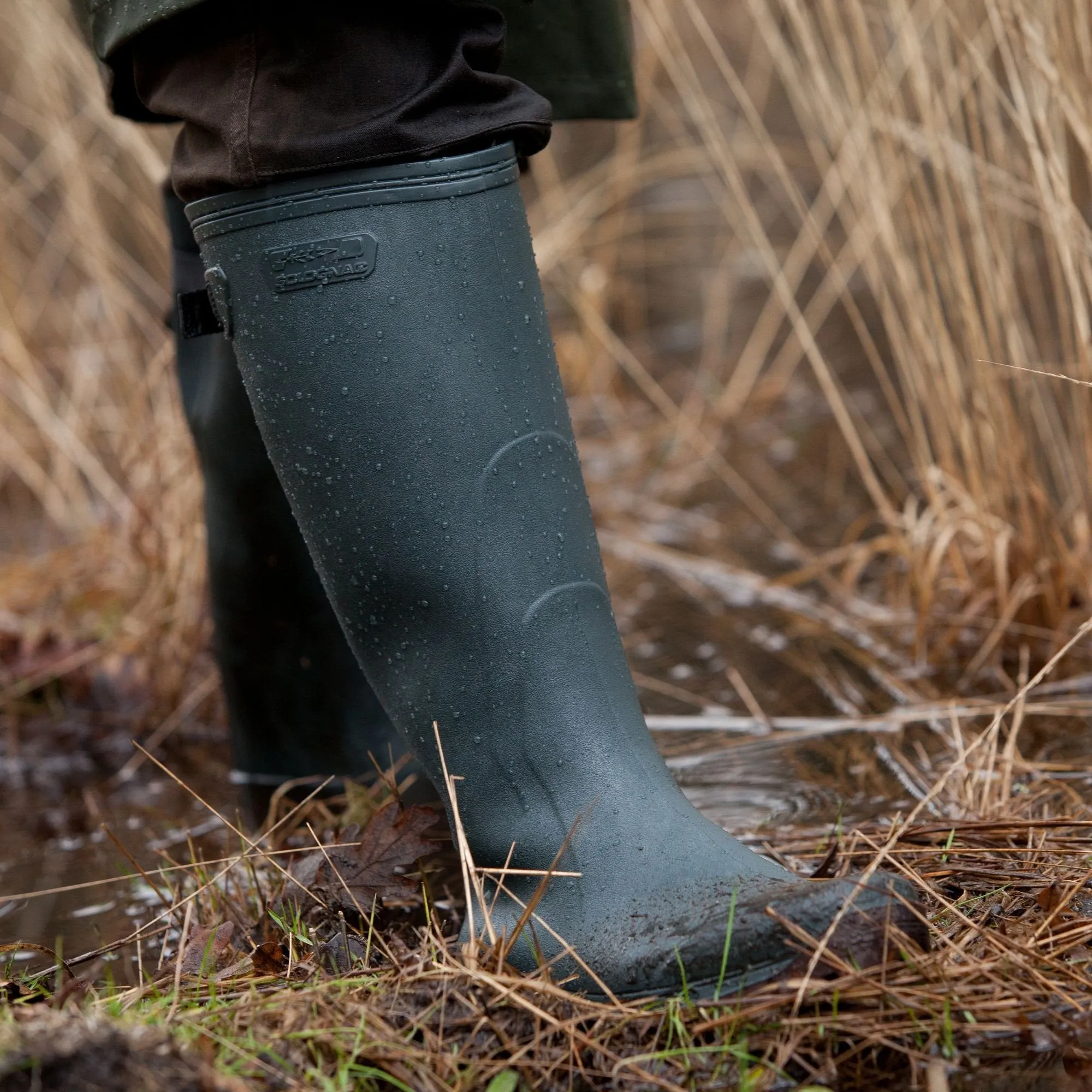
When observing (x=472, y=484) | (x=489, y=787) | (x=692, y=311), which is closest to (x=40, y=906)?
(x=489, y=787)

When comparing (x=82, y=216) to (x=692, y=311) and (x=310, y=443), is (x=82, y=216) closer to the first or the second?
(x=310, y=443)

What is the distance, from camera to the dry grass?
2.67ft

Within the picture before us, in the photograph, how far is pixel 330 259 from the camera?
0.91 meters

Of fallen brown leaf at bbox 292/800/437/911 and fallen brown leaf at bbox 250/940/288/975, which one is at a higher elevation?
fallen brown leaf at bbox 250/940/288/975

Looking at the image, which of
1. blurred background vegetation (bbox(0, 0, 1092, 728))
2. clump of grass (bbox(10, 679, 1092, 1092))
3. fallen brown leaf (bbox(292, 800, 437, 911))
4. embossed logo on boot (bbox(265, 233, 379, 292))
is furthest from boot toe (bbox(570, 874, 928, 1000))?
blurred background vegetation (bbox(0, 0, 1092, 728))

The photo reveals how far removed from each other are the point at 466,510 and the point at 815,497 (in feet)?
4.96

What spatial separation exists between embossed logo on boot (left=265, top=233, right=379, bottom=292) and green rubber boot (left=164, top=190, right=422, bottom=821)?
1.25ft

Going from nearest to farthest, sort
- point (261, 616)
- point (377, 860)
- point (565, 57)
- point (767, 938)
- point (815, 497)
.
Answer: point (767, 938) < point (377, 860) < point (565, 57) < point (261, 616) < point (815, 497)

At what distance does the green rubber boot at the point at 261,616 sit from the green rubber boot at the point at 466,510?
0.35 m

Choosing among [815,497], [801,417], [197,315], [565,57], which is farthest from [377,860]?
[801,417]

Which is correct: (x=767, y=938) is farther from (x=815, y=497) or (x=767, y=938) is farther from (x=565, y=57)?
(x=815, y=497)

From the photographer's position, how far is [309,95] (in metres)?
0.90

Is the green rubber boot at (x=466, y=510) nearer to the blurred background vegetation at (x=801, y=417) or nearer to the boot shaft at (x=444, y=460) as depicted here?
the boot shaft at (x=444, y=460)

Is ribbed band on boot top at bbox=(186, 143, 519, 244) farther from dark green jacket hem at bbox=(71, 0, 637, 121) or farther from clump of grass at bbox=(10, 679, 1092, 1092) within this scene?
clump of grass at bbox=(10, 679, 1092, 1092)
